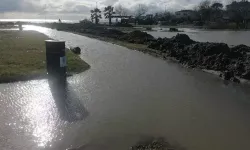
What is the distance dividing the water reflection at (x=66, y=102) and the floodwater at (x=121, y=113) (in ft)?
0.11

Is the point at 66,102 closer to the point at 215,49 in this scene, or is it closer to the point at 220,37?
the point at 215,49

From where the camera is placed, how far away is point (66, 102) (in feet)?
44.1

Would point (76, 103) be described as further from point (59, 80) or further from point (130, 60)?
point (130, 60)

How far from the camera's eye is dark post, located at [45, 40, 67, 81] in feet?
55.2

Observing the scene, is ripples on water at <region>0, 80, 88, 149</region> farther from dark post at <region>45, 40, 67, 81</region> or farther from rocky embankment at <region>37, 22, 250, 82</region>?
rocky embankment at <region>37, 22, 250, 82</region>

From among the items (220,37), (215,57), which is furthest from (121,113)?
(220,37)

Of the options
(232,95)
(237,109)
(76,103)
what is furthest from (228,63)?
(76,103)

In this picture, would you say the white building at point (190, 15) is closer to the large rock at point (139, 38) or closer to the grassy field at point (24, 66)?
the large rock at point (139, 38)

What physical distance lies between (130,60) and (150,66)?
3157 mm

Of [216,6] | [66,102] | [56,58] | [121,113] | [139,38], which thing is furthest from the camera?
[216,6]

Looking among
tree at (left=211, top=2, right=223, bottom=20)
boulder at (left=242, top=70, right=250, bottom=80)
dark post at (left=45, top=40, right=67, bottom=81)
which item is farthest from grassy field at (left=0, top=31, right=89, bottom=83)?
tree at (left=211, top=2, right=223, bottom=20)

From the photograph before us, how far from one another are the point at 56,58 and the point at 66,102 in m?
4.01

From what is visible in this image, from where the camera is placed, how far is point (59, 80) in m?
17.1

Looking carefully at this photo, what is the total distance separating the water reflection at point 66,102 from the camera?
11.8 m
